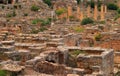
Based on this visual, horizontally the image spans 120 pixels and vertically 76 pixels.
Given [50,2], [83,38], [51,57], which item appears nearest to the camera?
[51,57]

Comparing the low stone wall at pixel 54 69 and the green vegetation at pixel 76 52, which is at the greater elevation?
the low stone wall at pixel 54 69

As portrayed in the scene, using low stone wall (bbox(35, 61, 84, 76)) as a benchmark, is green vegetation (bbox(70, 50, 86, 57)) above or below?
Answer: below

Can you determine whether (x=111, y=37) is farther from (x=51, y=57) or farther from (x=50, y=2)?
(x=50, y=2)

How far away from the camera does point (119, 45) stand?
23484 millimetres

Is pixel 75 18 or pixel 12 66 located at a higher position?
pixel 12 66

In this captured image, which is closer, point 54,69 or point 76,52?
point 54,69

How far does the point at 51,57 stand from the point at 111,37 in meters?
11.4

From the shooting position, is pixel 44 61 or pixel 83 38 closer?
pixel 44 61

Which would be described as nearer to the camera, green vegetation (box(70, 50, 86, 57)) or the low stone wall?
the low stone wall

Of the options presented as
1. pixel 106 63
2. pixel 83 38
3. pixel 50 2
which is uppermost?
pixel 106 63

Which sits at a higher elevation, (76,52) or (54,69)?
(54,69)

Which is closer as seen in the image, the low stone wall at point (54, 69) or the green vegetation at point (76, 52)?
the low stone wall at point (54, 69)

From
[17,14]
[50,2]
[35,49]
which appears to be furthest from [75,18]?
[35,49]

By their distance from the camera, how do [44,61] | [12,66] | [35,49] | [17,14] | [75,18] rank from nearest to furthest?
[12,66] < [44,61] < [35,49] < [17,14] < [75,18]
